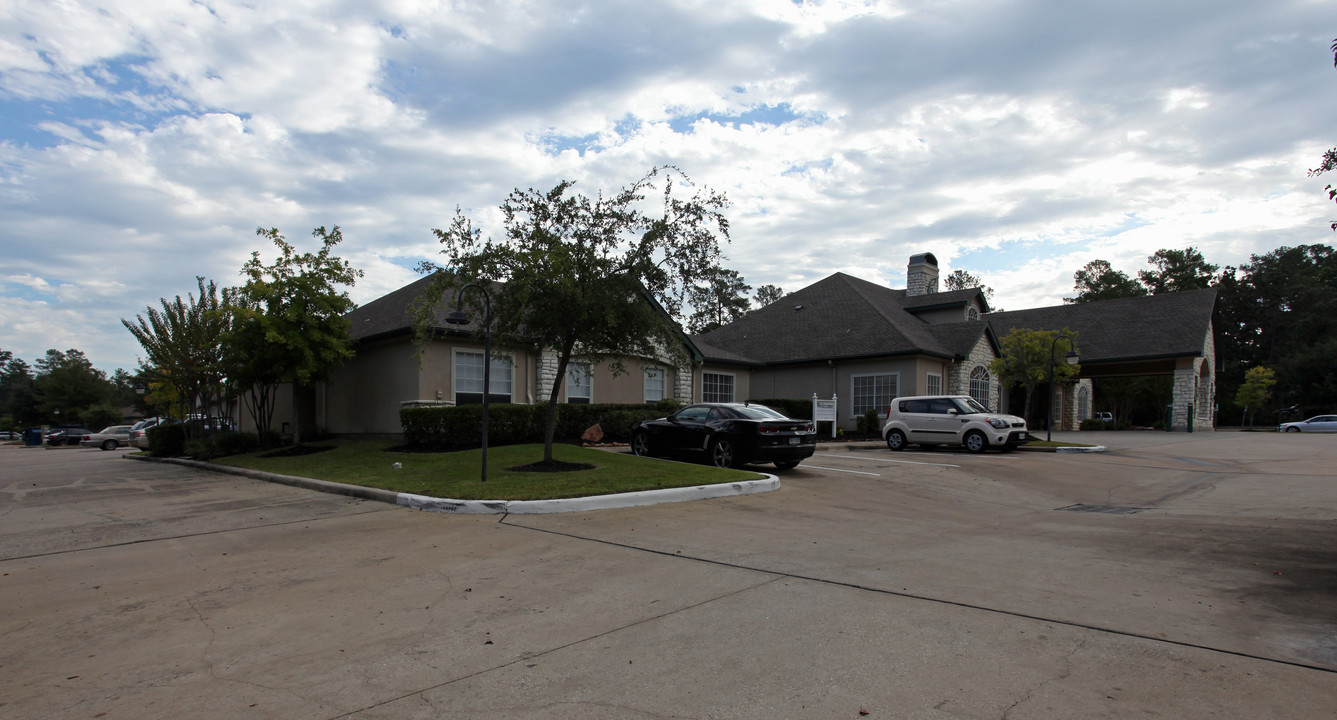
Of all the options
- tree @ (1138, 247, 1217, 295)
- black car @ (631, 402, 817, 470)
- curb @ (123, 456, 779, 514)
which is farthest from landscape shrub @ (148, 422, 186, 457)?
tree @ (1138, 247, 1217, 295)

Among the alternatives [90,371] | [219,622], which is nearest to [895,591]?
[219,622]

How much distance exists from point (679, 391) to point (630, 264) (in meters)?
12.8

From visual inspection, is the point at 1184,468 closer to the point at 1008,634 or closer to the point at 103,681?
the point at 1008,634

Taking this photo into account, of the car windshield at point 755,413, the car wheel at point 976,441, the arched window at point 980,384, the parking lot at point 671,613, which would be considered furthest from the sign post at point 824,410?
the parking lot at point 671,613

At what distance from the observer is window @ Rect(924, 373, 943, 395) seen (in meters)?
27.7

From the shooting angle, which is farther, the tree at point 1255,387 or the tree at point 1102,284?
the tree at point 1102,284

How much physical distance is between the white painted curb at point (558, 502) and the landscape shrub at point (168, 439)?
1715 centimetres

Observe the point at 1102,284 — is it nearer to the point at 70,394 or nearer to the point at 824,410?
the point at 824,410

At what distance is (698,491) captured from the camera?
429 inches

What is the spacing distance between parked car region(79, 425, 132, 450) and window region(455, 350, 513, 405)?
97.2 feet

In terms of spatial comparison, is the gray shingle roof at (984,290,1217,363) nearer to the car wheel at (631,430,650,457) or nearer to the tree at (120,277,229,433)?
the car wheel at (631,430,650,457)

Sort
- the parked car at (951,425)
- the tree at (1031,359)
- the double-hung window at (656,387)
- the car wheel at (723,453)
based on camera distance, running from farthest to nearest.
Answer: the tree at (1031,359) < the double-hung window at (656,387) < the parked car at (951,425) < the car wheel at (723,453)

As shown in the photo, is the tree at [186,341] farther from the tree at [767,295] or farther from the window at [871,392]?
the tree at [767,295]

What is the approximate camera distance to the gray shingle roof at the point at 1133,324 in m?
33.9
